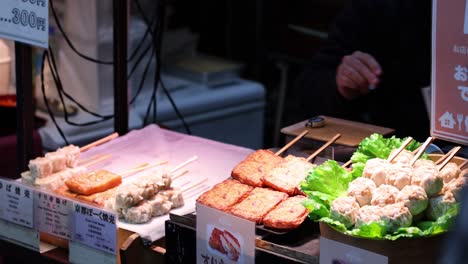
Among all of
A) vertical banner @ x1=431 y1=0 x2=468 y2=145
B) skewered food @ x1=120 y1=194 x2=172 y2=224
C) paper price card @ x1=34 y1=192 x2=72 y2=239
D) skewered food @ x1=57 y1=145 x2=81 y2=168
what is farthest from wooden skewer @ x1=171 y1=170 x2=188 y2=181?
vertical banner @ x1=431 y1=0 x2=468 y2=145

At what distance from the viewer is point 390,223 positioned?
1.81m

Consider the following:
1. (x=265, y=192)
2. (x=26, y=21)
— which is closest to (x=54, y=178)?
(x=26, y=21)

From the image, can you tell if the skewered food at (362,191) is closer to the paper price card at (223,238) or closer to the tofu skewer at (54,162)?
the paper price card at (223,238)

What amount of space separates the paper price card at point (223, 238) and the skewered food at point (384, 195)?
0.30 metres

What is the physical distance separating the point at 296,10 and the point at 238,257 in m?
3.74

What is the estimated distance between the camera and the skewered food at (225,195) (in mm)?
2174

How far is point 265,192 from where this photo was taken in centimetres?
228

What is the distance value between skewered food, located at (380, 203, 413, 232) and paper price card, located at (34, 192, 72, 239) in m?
0.93

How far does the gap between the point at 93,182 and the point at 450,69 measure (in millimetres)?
1162

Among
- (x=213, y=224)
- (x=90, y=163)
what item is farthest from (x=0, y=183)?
(x=213, y=224)

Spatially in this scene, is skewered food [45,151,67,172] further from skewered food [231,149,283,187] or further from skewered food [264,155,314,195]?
skewered food [264,155,314,195]

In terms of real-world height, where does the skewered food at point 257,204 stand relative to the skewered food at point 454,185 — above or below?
below

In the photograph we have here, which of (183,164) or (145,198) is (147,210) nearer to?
(145,198)

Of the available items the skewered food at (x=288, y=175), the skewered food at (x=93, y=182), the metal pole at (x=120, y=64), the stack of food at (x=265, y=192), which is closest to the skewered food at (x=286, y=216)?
the stack of food at (x=265, y=192)
